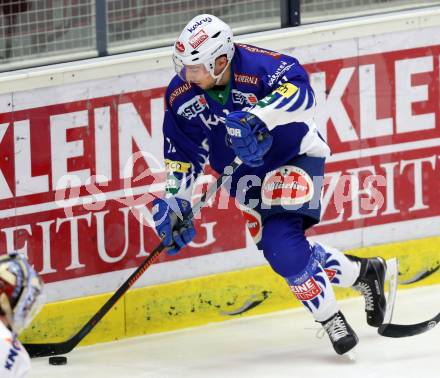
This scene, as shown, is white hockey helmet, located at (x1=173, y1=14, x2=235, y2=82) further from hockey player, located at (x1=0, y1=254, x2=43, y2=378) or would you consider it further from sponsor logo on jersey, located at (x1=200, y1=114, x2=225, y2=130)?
hockey player, located at (x1=0, y1=254, x2=43, y2=378)

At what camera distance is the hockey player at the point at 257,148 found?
5.19 m

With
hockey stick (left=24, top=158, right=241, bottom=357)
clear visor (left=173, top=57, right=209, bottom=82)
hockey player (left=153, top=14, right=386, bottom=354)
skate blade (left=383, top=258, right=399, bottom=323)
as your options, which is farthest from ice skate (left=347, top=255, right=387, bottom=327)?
clear visor (left=173, top=57, right=209, bottom=82)

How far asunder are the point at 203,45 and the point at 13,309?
1.79m

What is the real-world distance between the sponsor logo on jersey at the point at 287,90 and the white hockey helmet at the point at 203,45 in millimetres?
198

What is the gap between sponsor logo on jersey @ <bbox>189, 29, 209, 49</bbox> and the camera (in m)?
5.19

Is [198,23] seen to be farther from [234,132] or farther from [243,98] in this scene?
[234,132]

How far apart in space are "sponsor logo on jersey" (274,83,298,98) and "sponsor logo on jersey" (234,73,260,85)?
9 centimetres

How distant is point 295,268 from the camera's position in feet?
17.5

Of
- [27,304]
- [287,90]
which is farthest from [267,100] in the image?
[27,304]

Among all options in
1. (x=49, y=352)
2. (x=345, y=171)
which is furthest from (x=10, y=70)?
(x=345, y=171)

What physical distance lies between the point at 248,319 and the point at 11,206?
1055 millimetres

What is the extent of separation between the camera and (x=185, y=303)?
601 centimetres

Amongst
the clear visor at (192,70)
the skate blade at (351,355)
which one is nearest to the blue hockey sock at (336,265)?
the skate blade at (351,355)

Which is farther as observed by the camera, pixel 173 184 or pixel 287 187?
pixel 173 184
